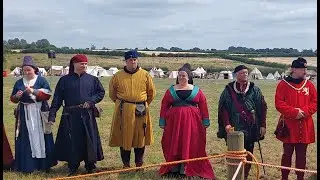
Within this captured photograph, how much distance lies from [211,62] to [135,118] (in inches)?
2867

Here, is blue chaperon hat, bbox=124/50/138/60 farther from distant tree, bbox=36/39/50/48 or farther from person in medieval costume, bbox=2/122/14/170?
distant tree, bbox=36/39/50/48

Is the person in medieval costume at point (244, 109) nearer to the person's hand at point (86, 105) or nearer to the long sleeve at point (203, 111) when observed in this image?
the long sleeve at point (203, 111)

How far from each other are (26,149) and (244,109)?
9.40ft

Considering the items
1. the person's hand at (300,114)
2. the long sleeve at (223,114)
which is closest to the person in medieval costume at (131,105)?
the long sleeve at (223,114)

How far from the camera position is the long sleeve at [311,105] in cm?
615

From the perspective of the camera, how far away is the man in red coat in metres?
6.15

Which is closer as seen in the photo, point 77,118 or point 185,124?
point 185,124

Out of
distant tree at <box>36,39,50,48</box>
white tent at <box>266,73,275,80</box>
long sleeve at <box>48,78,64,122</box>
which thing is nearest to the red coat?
long sleeve at <box>48,78,64,122</box>

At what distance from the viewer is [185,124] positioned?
661cm

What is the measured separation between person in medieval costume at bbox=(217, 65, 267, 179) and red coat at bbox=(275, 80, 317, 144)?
0.33 metres

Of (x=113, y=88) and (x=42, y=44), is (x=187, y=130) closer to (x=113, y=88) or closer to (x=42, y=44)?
(x=113, y=88)

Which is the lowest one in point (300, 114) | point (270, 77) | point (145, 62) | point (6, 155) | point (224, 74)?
point (270, 77)

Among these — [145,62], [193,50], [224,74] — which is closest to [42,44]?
[145,62]

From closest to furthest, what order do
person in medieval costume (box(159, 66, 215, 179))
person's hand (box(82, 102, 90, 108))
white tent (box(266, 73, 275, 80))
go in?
person in medieval costume (box(159, 66, 215, 179))
person's hand (box(82, 102, 90, 108))
white tent (box(266, 73, 275, 80))
